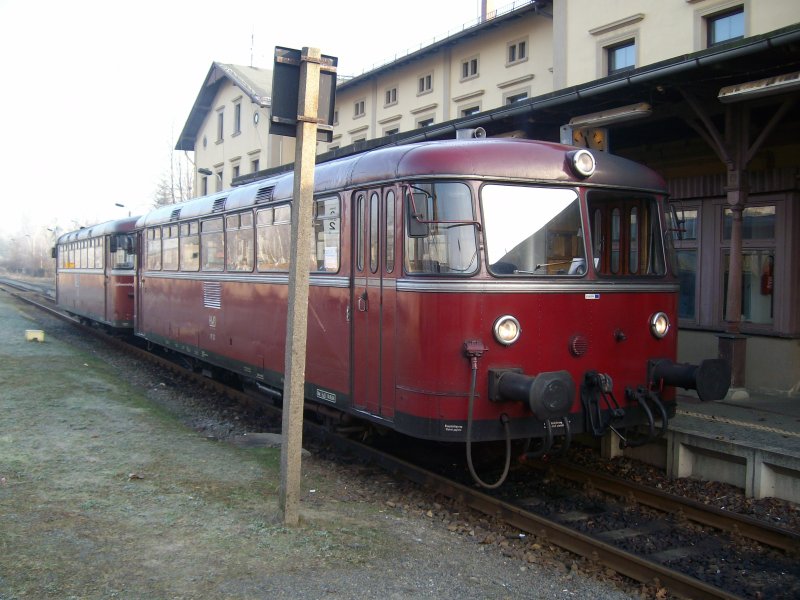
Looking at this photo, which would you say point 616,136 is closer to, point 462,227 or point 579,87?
point 579,87

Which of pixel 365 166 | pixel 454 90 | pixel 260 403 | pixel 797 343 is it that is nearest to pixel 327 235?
pixel 365 166

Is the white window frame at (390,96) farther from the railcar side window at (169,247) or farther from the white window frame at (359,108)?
the railcar side window at (169,247)

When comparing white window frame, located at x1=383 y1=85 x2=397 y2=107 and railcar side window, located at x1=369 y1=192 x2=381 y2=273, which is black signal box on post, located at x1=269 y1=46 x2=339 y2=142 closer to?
railcar side window, located at x1=369 y1=192 x2=381 y2=273

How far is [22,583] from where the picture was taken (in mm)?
4277

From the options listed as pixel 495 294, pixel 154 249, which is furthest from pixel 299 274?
pixel 154 249

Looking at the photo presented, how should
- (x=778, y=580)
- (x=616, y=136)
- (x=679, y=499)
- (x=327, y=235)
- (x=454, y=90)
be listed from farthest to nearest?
1. (x=454, y=90)
2. (x=616, y=136)
3. (x=327, y=235)
4. (x=679, y=499)
5. (x=778, y=580)

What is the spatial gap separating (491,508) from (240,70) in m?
34.2

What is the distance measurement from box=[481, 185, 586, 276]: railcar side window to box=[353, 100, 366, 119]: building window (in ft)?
87.0

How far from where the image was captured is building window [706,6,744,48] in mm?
15992

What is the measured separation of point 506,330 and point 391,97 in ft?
83.9

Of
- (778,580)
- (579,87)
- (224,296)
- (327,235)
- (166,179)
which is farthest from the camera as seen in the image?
(166,179)

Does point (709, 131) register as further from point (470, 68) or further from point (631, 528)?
point (470, 68)

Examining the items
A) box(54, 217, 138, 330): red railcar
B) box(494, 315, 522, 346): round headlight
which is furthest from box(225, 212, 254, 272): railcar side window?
box(54, 217, 138, 330): red railcar

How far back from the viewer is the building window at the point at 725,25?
16.0 m
